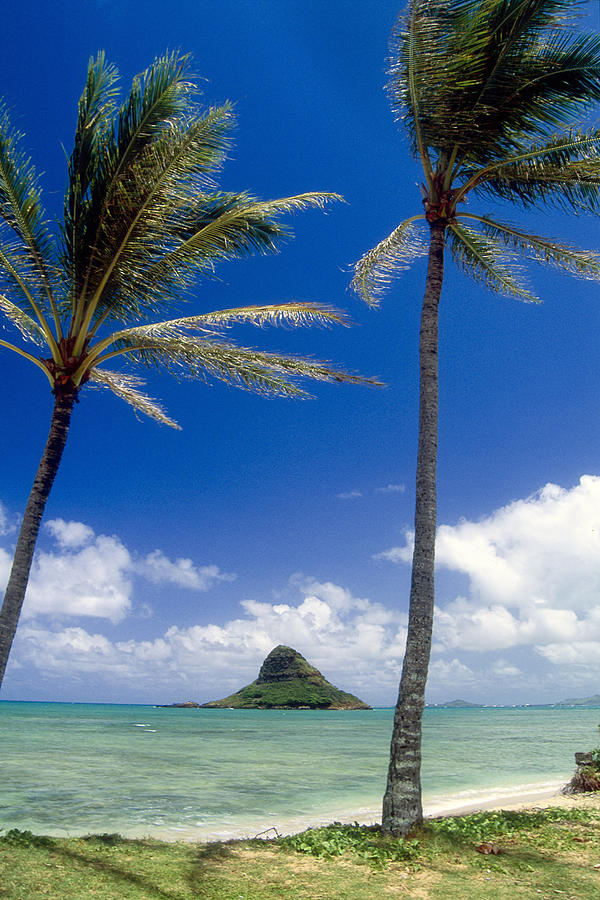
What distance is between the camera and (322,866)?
659 cm

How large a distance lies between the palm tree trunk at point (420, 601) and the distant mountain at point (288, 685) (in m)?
109

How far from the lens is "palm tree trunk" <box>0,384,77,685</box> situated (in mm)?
7191

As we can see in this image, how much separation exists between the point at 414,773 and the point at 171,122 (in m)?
9.53

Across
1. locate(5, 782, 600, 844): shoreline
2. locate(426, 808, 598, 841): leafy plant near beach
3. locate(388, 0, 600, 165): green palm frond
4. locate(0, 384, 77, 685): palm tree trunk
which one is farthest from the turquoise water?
locate(388, 0, 600, 165): green palm frond

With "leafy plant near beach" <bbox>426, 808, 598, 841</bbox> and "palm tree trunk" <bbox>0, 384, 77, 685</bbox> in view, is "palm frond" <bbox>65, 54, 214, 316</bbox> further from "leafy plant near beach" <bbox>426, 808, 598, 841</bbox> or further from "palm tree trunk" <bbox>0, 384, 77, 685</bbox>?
"leafy plant near beach" <bbox>426, 808, 598, 841</bbox>

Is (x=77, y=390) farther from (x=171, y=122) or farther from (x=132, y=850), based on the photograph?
(x=132, y=850)

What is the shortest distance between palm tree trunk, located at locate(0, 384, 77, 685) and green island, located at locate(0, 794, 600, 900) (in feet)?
7.09

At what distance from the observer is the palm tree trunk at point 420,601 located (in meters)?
7.69

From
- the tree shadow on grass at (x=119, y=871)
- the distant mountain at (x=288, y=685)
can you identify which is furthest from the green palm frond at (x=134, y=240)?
the distant mountain at (x=288, y=685)

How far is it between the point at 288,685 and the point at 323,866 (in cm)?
11375

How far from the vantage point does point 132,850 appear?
279 inches

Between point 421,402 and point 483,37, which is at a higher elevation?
point 483,37

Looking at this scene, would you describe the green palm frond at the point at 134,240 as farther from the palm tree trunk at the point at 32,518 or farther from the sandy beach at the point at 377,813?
the sandy beach at the point at 377,813


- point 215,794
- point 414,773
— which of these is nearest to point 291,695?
point 215,794
